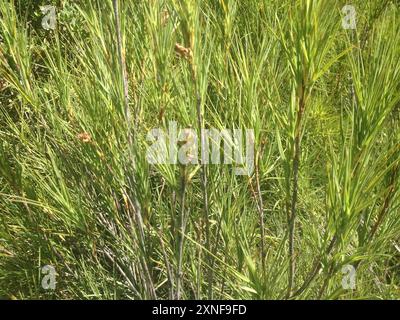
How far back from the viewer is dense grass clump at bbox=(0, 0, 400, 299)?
715mm

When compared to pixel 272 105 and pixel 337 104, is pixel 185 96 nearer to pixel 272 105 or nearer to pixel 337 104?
pixel 272 105

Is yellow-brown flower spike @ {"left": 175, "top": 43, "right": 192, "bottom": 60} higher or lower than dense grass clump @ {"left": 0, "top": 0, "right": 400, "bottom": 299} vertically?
higher

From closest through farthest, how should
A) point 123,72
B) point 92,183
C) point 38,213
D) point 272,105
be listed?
point 272,105
point 123,72
point 92,183
point 38,213

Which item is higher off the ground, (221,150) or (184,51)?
(184,51)

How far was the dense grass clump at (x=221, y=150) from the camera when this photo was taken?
0.71 m

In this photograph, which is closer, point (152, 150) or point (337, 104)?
point (152, 150)

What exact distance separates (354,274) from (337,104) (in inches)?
22.5

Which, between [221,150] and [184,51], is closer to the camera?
[184,51]

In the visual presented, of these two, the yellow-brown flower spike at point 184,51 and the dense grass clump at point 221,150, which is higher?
the yellow-brown flower spike at point 184,51

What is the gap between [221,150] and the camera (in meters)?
0.99
